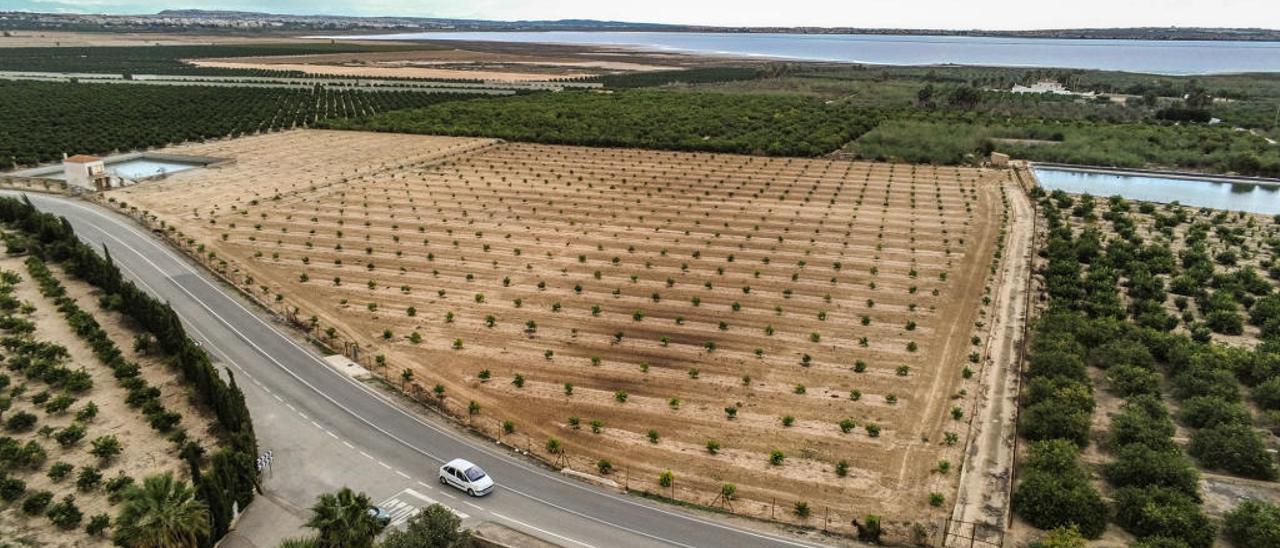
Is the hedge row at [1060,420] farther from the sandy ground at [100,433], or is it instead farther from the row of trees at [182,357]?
the sandy ground at [100,433]

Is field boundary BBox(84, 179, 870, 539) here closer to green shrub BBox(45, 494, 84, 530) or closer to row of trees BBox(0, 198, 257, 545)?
row of trees BBox(0, 198, 257, 545)

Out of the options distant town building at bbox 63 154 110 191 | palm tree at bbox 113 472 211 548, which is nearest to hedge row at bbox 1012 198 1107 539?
palm tree at bbox 113 472 211 548

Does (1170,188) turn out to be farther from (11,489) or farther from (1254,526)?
(11,489)

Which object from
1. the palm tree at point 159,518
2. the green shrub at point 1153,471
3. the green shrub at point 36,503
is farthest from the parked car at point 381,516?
the green shrub at point 1153,471

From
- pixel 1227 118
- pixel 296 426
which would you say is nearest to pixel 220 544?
pixel 296 426

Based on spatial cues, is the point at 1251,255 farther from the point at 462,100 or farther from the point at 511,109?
the point at 462,100

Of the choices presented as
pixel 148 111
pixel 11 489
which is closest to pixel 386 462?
pixel 11 489
